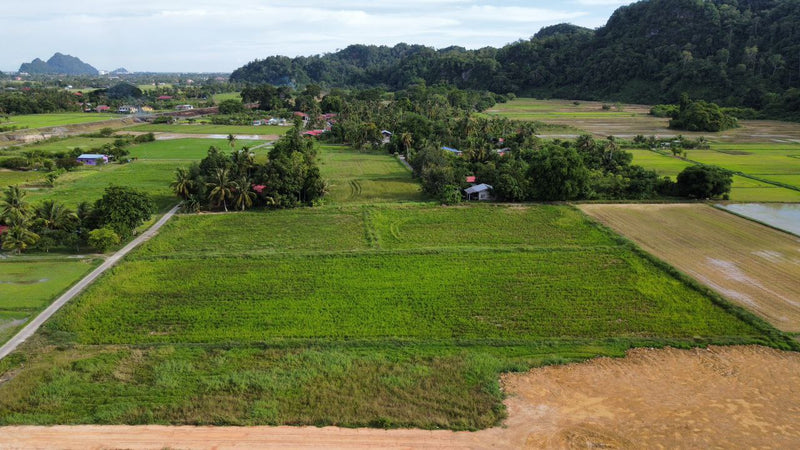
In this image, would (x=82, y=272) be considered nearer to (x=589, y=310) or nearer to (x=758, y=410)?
(x=589, y=310)

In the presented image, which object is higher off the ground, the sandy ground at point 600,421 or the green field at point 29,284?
the green field at point 29,284

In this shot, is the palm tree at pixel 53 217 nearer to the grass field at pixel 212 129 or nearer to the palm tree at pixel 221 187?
the palm tree at pixel 221 187

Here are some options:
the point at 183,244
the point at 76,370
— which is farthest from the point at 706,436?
the point at 183,244

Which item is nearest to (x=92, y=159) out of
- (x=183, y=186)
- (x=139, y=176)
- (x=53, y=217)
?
(x=139, y=176)

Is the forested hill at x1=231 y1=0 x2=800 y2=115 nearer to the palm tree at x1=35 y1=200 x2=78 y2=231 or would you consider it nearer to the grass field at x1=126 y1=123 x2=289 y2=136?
the grass field at x1=126 y1=123 x2=289 y2=136

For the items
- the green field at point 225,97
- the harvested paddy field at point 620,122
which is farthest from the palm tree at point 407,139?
the green field at point 225,97

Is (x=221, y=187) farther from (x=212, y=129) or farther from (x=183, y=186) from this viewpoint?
(x=212, y=129)

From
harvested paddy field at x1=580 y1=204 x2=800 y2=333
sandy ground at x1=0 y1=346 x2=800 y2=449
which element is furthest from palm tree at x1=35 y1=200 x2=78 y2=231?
harvested paddy field at x1=580 y1=204 x2=800 y2=333
